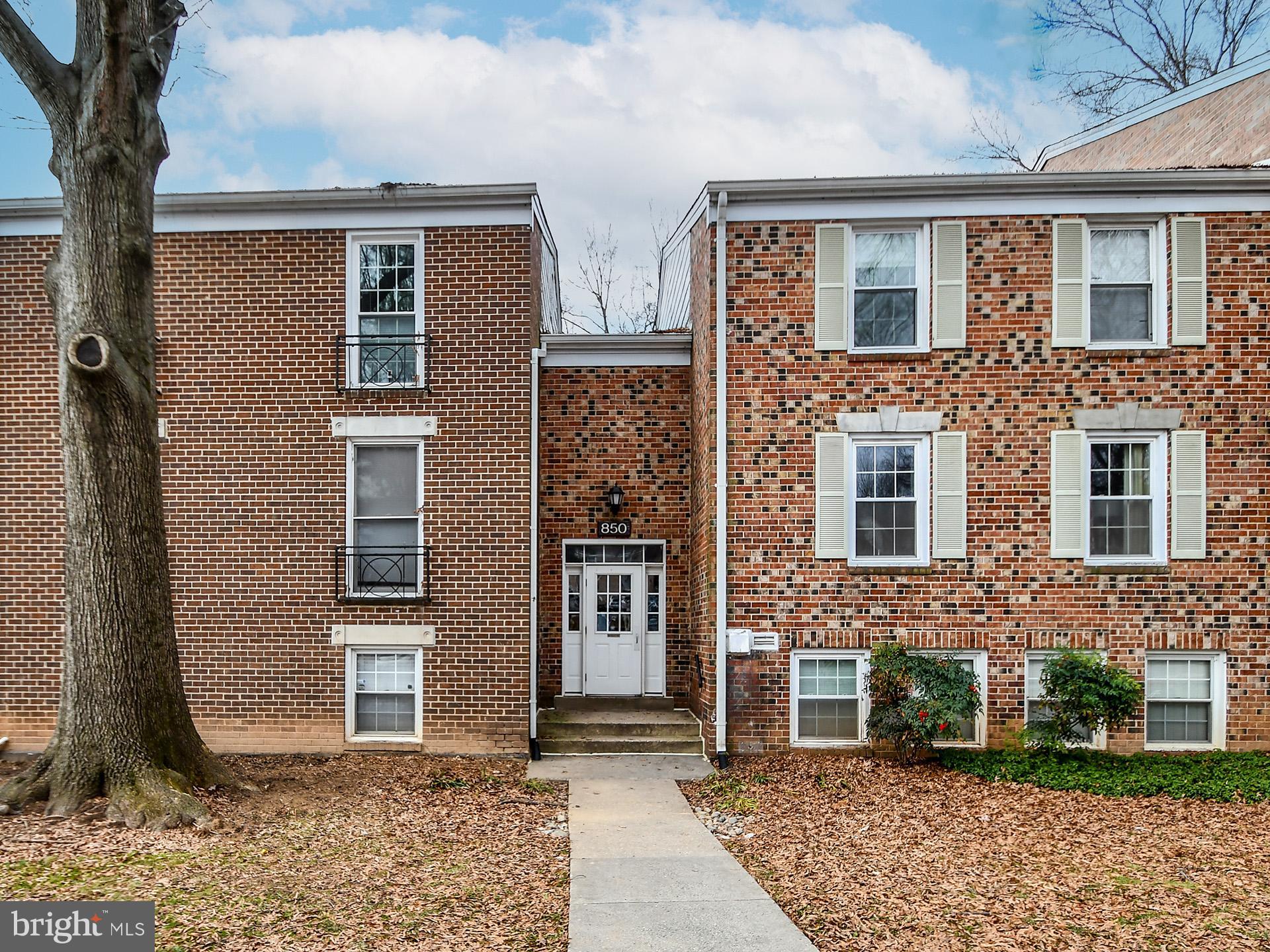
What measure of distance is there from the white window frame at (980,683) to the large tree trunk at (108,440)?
311 inches

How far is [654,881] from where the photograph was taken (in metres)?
7.24

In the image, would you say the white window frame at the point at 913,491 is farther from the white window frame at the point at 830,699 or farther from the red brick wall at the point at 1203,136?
the red brick wall at the point at 1203,136

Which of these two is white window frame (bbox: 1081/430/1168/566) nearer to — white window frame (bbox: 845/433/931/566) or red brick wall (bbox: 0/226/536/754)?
A: white window frame (bbox: 845/433/931/566)

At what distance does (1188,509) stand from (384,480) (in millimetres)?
9665

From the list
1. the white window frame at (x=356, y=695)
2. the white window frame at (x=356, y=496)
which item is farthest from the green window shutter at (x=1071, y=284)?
the white window frame at (x=356, y=695)

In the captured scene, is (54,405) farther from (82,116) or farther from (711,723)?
(711,723)

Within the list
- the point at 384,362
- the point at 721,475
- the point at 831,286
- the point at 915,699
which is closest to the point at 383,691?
the point at 384,362

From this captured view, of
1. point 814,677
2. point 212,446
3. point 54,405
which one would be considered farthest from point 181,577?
point 814,677

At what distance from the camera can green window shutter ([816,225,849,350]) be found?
446 inches

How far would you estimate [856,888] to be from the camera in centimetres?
703

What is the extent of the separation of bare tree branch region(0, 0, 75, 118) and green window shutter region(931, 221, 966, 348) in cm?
929

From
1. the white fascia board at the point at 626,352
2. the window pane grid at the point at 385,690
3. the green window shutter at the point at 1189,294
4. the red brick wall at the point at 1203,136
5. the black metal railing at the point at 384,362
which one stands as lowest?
the window pane grid at the point at 385,690

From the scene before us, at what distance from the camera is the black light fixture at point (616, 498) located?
12.8 meters

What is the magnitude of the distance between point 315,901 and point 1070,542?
8988 millimetres
